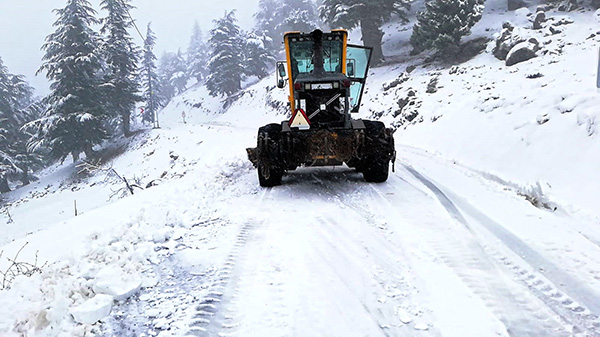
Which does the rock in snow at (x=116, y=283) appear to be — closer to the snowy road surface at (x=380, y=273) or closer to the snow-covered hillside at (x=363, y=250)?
the snow-covered hillside at (x=363, y=250)

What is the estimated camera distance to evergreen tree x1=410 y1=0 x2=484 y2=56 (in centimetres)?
1958

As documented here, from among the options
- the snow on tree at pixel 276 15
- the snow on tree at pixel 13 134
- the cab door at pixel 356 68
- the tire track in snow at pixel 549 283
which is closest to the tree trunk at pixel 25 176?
the snow on tree at pixel 13 134

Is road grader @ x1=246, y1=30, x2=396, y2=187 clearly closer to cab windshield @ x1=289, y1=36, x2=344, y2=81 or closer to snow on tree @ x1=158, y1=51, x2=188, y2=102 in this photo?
cab windshield @ x1=289, y1=36, x2=344, y2=81

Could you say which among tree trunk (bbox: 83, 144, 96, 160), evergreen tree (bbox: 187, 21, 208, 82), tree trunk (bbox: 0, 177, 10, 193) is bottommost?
tree trunk (bbox: 0, 177, 10, 193)

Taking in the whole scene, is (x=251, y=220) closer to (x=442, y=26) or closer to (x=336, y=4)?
(x=442, y=26)

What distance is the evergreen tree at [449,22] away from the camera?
64.2ft

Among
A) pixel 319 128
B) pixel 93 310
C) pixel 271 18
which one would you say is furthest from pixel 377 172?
pixel 271 18

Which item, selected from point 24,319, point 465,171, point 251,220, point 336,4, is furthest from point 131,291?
point 336,4

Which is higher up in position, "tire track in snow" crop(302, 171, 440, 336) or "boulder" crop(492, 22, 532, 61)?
"boulder" crop(492, 22, 532, 61)

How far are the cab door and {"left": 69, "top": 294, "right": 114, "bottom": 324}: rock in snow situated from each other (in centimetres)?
654

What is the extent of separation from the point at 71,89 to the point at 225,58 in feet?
66.3

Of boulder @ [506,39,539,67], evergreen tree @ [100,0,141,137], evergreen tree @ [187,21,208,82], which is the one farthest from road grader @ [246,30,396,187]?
evergreen tree @ [187,21,208,82]

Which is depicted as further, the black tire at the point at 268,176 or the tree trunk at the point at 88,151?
the tree trunk at the point at 88,151

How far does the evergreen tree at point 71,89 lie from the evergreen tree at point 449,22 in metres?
23.9
